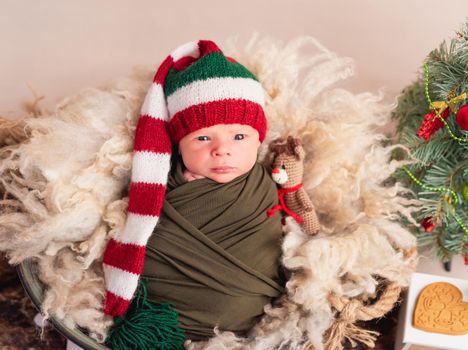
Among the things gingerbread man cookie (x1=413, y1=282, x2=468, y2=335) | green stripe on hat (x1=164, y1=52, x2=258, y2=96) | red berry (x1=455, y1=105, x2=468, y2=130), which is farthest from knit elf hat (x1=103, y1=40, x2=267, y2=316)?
gingerbread man cookie (x1=413, y1=282, x2=468, y2=335)

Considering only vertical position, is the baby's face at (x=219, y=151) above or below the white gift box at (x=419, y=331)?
above

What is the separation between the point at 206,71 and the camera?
99 centimetres

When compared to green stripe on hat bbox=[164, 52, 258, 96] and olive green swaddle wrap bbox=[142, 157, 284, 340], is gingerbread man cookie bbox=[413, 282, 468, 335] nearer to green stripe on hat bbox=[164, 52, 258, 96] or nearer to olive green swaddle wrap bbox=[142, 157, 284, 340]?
olive green swaddle wrap bbox=[142, 157, 284, 340]

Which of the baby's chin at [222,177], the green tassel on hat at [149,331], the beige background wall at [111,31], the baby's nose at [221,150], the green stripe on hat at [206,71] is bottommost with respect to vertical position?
the green tassel on hat at [149,331]

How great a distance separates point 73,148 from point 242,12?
2.60 feet

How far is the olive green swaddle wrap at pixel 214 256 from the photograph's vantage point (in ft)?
3.21

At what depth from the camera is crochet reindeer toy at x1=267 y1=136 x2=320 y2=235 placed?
1.06 meters

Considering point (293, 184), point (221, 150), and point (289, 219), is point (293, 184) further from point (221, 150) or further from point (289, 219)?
point (221, 150)

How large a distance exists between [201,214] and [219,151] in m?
0.13

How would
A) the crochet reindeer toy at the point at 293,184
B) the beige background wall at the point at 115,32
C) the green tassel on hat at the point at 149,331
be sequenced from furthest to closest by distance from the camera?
the beige background wall at the point at 115,32
the crochet reindeer toy at the point at 293,184
the green tassel on hat at the point at 149,331

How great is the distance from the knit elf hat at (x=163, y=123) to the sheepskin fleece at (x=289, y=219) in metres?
0.04

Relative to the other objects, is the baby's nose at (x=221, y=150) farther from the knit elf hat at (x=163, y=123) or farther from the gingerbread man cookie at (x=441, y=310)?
the gingerbread man cookie at (x=441, y=310)

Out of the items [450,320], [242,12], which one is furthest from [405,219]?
[242,12]

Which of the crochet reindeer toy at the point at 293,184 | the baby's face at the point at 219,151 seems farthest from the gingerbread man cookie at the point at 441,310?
the baby's face at the point at 219,151
